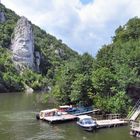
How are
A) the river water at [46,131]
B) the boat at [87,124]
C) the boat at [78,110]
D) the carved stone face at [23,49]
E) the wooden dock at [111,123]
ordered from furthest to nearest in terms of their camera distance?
1. the carved stone face at [23,49]
2. the boat at [78,110]
3. the wooden dock at [111,123]
4. the boat at [87,124]
5. the river water at [46,131]

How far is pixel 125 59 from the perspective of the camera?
7750 cm

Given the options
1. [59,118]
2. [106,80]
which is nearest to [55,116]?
[59,118]

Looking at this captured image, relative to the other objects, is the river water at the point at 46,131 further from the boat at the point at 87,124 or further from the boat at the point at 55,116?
the boat at the point at 55,116

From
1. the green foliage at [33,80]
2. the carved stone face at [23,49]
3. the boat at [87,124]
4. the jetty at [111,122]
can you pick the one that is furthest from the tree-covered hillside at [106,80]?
the carved stone face at [23,49]

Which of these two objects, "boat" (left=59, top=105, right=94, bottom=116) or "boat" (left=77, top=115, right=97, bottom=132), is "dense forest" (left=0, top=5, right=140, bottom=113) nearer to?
"boat" (left=59, top=105, right=94, bottom=116)

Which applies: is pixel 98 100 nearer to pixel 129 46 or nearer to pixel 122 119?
pixel 122 119

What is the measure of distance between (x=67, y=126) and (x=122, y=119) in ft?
28.5

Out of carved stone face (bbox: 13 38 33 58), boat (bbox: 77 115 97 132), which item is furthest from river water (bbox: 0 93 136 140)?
carved stone face (bbox: 13 38 33 58)

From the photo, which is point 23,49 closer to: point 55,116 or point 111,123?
point 55,116

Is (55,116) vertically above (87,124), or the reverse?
(55,116)

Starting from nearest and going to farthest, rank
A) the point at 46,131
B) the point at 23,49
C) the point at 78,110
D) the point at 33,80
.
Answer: the point at 46,131, the point at 78,110, the point at 33,80, the point at 23,49

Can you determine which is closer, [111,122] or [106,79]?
[111,122]

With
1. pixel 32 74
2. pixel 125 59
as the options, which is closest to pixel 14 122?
pixel 125 59

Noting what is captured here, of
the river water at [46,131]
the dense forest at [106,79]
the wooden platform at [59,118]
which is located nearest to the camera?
the river water at [46,131]
